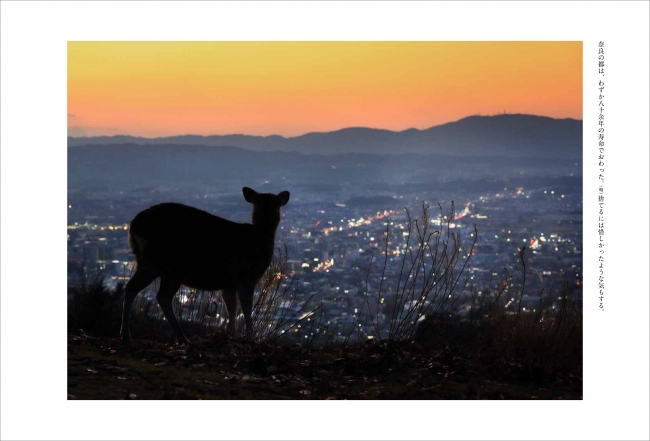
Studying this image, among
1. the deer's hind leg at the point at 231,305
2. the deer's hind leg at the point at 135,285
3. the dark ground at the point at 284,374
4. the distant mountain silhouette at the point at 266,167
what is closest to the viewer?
the dark ground at the point at 284,374

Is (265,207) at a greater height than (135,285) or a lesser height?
greater

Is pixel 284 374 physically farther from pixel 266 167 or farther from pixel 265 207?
pixel 266 167

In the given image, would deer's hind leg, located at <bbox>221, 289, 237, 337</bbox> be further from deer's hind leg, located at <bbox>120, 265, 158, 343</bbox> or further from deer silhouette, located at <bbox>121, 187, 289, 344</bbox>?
deer's hind leg, located at <bbox>120, 265, 158, 343</bbox>

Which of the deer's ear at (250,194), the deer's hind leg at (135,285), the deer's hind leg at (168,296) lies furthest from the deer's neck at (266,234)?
the deer's hind leg at (135,285)

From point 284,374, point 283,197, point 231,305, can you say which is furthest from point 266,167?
point 284,374

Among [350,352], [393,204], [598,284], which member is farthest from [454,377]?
[393,204]

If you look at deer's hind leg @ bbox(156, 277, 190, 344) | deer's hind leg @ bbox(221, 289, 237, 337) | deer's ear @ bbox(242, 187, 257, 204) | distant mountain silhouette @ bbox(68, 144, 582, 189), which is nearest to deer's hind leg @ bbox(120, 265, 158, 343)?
deer's hind leg @ bbox(156, 277, 190, 344)

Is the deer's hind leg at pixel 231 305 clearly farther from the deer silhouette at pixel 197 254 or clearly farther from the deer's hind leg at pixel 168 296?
the deer's hind leg at pixel 168 296
